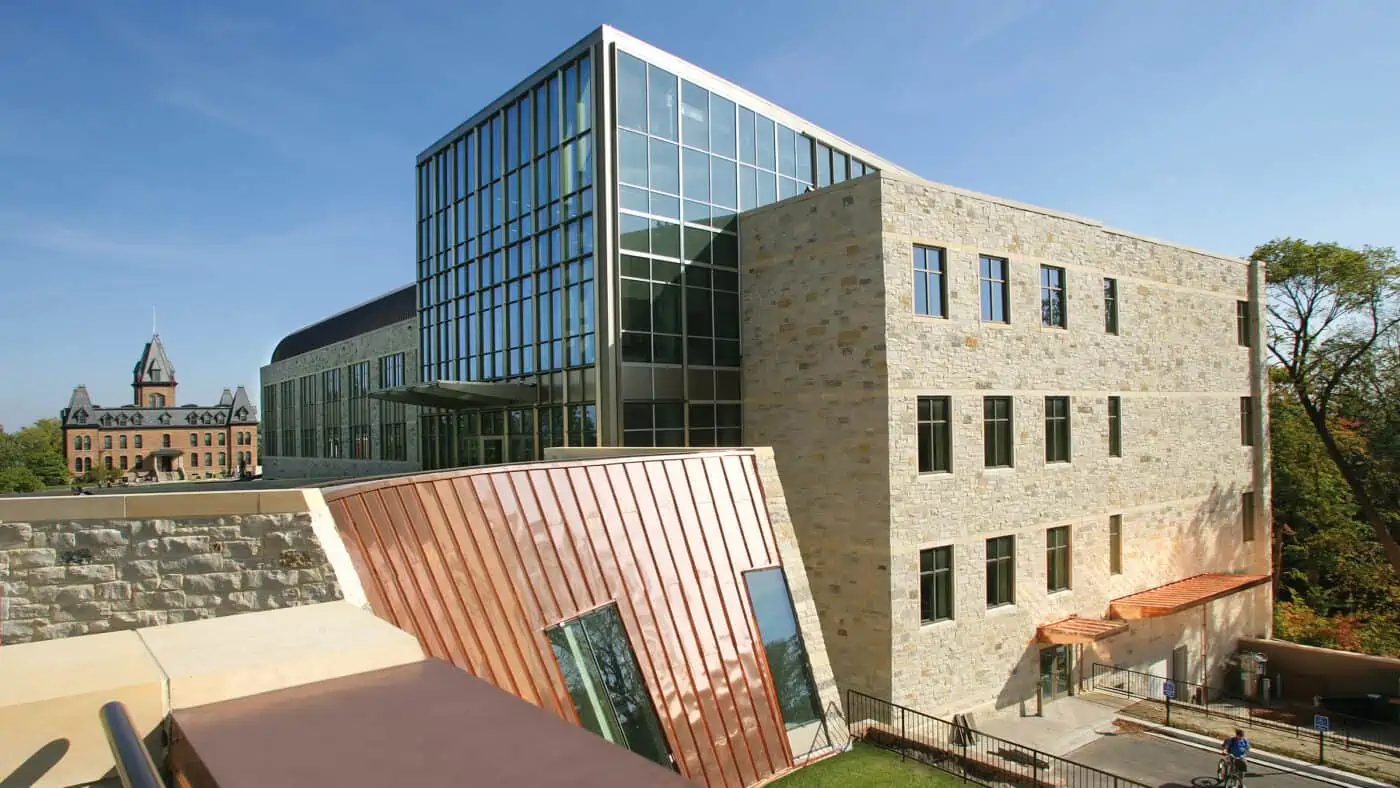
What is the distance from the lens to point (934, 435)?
19.2 metres

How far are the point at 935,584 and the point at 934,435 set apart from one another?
367cm

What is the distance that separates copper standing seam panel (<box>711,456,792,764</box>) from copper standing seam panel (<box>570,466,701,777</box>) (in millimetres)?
1673

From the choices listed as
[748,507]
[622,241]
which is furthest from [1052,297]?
[748,507]

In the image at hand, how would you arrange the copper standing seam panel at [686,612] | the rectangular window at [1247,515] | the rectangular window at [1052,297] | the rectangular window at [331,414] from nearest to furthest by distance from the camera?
the copper standing seam panel at [686,612] < the rectangular window at [1052,297] < the rectangular window at [1247,515] < the rectangular window at [331,414]

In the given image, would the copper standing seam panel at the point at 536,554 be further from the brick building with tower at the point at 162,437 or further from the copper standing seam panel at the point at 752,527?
the brick building with tower at the point at 162,437

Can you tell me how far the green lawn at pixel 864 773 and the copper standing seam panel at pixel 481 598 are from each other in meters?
4.54

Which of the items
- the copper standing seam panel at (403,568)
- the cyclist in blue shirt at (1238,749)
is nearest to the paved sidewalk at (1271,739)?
the cyclist in blue shirt at (1238,749)

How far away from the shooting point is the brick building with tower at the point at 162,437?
359 ft

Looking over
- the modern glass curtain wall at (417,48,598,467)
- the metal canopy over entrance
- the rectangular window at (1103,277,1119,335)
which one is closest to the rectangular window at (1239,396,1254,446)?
the rectangular window at (1103,277,1119,335)

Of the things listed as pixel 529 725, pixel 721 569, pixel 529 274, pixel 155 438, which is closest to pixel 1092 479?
pixel 721 569

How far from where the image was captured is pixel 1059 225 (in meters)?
22.0

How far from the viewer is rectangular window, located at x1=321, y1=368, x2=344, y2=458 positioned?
42906mm

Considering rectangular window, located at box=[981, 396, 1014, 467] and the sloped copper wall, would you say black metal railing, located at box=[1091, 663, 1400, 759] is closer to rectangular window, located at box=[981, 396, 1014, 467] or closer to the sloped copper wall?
rectangular window, located at box=[981, 396, 1014, 467]

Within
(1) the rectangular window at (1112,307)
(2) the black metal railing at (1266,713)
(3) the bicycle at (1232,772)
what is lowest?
(2) the black metal railing at (1266,713)
